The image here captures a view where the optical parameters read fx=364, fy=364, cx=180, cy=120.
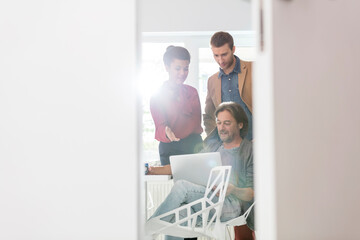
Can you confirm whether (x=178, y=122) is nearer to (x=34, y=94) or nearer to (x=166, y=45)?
(x=166, y=45)

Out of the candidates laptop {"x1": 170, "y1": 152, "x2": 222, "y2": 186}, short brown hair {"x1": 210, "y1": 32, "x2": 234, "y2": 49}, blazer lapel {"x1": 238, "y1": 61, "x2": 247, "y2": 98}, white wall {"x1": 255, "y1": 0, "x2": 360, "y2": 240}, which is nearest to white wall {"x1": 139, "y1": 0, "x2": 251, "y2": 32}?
short brown hair {"x1": 210, "y1": 32, "x2": 234, "y2": 49}

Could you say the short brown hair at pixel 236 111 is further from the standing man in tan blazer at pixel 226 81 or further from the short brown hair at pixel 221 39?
the short brown hair at pixel 221 39

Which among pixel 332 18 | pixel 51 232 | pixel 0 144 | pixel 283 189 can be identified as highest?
pixel 332 18

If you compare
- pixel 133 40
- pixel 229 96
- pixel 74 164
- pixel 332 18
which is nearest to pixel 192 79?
pixel 229 96

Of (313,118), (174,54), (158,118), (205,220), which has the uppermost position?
(174,54)

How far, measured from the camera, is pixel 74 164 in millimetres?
1254

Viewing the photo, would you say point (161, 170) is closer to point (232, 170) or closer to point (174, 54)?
point (232, 170)

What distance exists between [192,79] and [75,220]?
6.29 ft

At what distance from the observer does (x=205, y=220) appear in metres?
2.82

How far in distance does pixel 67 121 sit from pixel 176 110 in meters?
1.78

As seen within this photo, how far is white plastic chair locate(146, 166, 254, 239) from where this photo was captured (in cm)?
282

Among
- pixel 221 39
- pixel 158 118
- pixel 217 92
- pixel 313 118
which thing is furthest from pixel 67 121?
pixel 221 39

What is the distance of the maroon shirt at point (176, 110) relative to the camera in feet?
9.75

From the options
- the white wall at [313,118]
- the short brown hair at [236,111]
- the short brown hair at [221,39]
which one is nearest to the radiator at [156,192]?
the short brown hair at [236,111]
